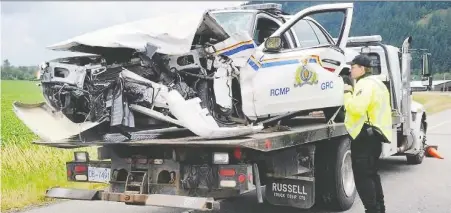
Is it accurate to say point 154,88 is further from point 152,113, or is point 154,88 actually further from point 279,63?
point 279,63

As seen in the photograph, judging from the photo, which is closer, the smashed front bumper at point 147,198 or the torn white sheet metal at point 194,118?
the smashed front bumper at point 147,198

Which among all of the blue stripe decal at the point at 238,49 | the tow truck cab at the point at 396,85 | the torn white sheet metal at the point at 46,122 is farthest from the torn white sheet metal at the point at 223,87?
the tow truck cab at the point at 396,85

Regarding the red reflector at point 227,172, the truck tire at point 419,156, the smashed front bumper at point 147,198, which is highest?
the red reflector at point 227,172

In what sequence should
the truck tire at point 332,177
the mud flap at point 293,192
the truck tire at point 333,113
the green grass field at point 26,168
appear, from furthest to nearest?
the green grass field at point 26,168 → the truck tire at point 333,113 → the truck tire at point 332,177 → the mud flap at point 293,192

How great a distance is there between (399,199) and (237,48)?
3200 mm

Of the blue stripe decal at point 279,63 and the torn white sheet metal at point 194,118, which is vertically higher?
the blue stripe decal at point 279,63

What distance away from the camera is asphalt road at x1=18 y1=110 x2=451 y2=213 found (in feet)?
Answer: 24.6

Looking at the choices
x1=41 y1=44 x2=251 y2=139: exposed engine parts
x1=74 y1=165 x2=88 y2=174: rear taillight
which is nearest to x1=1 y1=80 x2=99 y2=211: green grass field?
x1=74 y1=165 x2=88 y2=174: rear taillight

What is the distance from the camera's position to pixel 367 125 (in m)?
6.22

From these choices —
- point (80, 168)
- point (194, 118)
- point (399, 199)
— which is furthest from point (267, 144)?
point (399, 199)

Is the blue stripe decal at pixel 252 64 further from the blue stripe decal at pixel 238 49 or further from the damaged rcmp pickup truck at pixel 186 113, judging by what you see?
the blue stripe decal at pixel 238 49

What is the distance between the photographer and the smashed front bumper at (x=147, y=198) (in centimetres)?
546

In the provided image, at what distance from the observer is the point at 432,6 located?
1407 centimetres

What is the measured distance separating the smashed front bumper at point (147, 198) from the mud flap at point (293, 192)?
4.06ft
